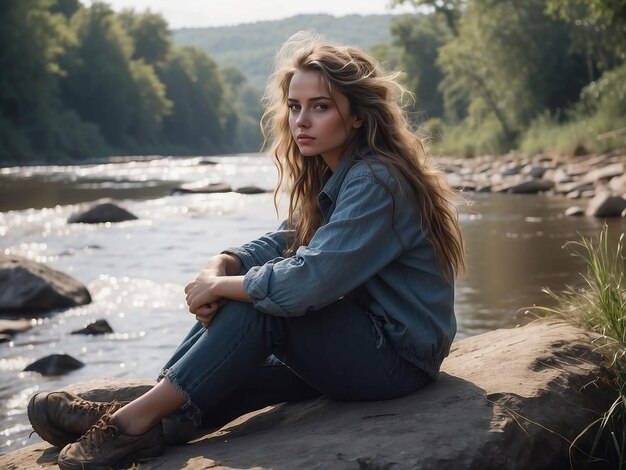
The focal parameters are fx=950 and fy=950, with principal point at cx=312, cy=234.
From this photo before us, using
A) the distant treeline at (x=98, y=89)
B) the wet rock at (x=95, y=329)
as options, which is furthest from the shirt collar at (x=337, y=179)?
the distant treeline at (x=98, y=89)

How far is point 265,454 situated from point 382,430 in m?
0.33

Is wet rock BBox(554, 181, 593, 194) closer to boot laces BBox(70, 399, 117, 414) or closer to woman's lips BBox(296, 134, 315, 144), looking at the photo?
woman's lips BBox(296, 134, 315, 144)

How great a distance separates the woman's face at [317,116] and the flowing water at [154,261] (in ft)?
2.38

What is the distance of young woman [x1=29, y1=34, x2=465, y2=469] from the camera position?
2.75 meters

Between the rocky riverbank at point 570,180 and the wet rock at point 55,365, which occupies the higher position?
the wet rock at point 55,365

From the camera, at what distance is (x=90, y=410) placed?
9.53 feet

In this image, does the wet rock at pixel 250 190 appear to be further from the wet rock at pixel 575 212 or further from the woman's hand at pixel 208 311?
the woman's hand at pixel 208 311

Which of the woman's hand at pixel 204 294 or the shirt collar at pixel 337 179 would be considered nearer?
A: the woman's hand at pixel 204 294

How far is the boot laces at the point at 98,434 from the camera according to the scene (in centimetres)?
273

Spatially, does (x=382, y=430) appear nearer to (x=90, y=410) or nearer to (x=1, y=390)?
(x=90, y=410)

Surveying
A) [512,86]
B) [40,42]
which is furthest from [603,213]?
[40,42]

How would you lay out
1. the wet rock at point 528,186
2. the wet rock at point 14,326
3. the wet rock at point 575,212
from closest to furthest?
the wet rock at point 14,326
the wet rock at point 575,212
the wet rock at point 528,186

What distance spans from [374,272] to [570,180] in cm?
1718

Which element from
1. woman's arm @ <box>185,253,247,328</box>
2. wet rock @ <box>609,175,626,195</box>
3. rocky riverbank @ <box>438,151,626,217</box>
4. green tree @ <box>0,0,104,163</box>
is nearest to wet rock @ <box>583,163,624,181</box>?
rocky riverbank @ <box>438,151,626,217</box>
